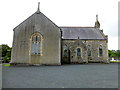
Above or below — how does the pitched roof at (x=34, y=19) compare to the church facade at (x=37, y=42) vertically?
above

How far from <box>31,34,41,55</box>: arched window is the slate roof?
33.7 ft

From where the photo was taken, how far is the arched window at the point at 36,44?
2253cm

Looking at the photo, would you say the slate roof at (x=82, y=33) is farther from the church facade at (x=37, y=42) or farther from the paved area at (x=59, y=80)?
the paved area at (x=59, y=80)

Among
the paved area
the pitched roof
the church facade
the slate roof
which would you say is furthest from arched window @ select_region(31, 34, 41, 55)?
the paved area

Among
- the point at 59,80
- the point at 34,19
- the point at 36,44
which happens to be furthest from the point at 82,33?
the point at 59,80

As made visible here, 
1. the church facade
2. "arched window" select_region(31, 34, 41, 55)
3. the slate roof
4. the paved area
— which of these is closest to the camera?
the paved area

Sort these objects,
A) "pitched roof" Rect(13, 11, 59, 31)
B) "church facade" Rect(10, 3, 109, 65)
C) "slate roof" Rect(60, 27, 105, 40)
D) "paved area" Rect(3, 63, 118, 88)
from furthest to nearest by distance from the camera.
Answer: "slate roof" Rect(60, 27, 105, 40) < "pitched roof" Rect(13, 11, 59, 31) < "church facade" Rect(10, 3, 109, 65) < "paved area" Rect(3, 63, 118, 88)

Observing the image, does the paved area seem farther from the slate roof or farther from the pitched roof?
the slate roof

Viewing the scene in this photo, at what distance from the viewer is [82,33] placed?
33812 mm

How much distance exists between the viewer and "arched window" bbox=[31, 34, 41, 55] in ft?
73.9

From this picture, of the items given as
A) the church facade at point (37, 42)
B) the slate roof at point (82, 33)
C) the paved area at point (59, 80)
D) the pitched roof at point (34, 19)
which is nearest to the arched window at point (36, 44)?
the church facade at point (37, 42)

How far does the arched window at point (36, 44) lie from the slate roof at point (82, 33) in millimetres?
10257

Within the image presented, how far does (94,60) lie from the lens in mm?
31016

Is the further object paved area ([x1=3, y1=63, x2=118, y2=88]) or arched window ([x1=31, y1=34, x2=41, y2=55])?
arched window ([x1=31, y1=34, x2=41, y2=55])
